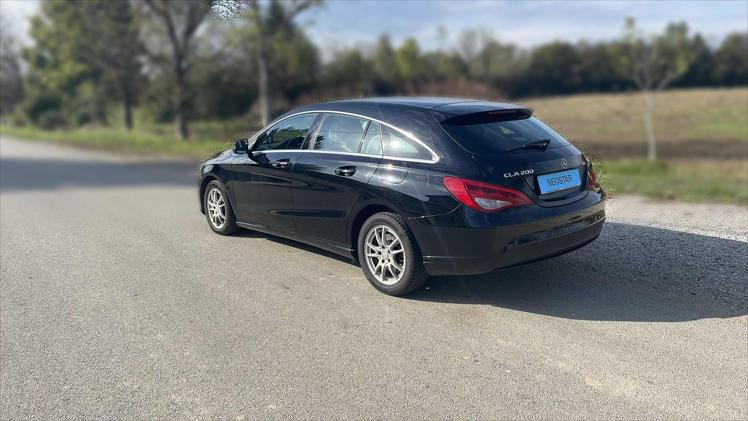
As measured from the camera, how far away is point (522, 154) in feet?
15.4

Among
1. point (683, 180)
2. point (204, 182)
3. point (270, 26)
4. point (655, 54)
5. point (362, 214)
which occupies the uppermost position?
point (270, 26)

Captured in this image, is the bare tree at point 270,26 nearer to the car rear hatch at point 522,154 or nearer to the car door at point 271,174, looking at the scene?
the car door at point 271,174

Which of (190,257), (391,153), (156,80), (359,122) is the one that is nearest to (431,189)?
(391,153)

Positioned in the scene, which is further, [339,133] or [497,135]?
[339,133]

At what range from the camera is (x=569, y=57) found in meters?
64.4

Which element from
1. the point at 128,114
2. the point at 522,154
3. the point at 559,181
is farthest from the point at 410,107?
the point at 128,114

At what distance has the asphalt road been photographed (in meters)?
3.37

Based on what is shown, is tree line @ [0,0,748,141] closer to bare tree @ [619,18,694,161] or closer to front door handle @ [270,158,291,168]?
bare tree @ [619,18,694,161]

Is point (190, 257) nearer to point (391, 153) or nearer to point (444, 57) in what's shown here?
point (391, 153)

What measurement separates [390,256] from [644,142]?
94.0 feet

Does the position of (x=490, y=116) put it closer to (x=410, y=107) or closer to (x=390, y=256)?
(x=410, y=107)

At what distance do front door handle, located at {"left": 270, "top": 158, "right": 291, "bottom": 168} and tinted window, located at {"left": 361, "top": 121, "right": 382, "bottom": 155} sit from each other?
1020 millimetres

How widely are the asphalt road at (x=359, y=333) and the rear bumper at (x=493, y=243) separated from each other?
388 millimetres

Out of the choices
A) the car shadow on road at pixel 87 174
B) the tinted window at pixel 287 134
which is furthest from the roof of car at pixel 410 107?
the car shadow on road at pixel 87 174
